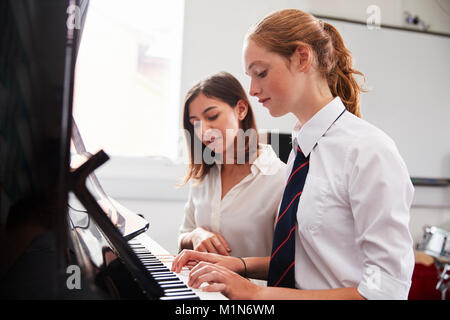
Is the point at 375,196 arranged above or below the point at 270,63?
below

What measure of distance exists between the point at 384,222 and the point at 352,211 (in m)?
0.07

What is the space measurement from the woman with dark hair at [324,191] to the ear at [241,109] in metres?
0.50

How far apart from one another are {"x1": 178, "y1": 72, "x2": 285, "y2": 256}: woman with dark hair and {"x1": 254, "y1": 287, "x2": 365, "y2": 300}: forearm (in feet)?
1.88

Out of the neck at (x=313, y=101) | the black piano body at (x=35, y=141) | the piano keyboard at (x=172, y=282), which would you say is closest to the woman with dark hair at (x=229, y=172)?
the piano keyboard at (x=172, y=282)

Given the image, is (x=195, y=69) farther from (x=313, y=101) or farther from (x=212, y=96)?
(x=313, y=101)

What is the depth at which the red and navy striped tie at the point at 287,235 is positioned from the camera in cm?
77

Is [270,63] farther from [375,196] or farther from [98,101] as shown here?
[98,101]

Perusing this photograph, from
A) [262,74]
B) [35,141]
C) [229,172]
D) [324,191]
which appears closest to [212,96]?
[229,172]

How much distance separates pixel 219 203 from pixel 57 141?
0.96 metres

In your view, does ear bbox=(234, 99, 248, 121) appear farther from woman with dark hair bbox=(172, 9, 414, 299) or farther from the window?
the window

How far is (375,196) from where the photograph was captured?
0.63 m

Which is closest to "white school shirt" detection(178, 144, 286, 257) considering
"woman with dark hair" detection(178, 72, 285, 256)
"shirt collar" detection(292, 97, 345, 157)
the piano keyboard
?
"woman with dark hair" detection(178, 72, 285, 256)
